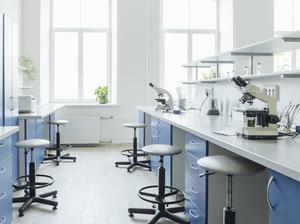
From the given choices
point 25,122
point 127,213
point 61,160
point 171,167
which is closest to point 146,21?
point 61,160

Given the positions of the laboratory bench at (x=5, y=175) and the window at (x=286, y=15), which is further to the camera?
the window at (x=286, y=15)

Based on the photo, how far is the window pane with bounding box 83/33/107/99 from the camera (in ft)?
25.2

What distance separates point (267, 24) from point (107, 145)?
3923mm

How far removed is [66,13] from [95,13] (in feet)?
1.94

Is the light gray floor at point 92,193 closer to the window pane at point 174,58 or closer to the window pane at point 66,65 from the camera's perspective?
the window pane at point 66,65

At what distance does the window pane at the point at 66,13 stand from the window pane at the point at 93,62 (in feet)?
1.29

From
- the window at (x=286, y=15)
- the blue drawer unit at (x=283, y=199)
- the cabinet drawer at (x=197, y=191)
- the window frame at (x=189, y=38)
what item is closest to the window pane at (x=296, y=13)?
the window at (x=286, y=15)

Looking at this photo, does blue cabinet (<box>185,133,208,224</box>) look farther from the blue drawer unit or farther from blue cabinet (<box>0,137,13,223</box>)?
blue cabinet (<box>0,137,13,223</box>)

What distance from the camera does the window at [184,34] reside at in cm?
778

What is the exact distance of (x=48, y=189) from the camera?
13.4ft

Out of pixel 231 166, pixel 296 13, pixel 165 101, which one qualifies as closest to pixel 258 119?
pixel 231 166

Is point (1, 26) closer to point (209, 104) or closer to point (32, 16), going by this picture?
point (209, 104)

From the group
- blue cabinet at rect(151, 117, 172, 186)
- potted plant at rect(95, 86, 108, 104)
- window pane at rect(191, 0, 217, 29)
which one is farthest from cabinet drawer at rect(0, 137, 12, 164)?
window pane at rect(191, 0, 217, 29)

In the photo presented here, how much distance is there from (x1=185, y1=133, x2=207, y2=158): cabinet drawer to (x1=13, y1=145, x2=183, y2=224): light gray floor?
69 cm
